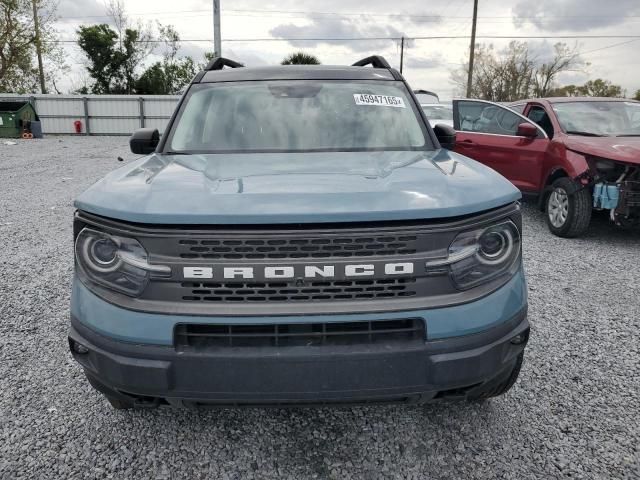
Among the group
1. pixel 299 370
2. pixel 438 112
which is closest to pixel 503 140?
pixel 438 112

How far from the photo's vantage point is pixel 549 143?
6.26 meters

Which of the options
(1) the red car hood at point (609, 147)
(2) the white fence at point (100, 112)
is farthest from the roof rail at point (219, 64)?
(2) the white fence at point (100, 112)

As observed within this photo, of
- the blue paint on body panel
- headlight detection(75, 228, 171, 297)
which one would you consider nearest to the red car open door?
the blue paint on body panel

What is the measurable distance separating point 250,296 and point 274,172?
66 cm

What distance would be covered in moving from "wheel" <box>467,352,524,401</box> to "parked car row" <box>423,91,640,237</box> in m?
4.10

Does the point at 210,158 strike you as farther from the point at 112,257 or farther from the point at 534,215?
the point at 534,215

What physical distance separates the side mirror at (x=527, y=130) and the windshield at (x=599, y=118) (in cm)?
34

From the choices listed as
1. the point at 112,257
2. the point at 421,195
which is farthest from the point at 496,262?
the point at 112,257

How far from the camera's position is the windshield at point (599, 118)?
621 centimetres

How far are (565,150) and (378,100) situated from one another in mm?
3768

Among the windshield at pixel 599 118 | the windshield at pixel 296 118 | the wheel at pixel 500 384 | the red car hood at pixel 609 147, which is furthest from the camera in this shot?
the windshield at pixel 599 118

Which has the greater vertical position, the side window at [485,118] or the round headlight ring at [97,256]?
the side window at [485,118]

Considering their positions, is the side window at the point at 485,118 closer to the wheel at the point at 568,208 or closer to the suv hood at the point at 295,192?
the wheel at the point at 568,208

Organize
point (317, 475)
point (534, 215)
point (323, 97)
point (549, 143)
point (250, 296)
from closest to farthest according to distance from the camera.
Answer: point (250, 296), point (317, 475), point (323, 97), point (549, 143), point (534, 215)
